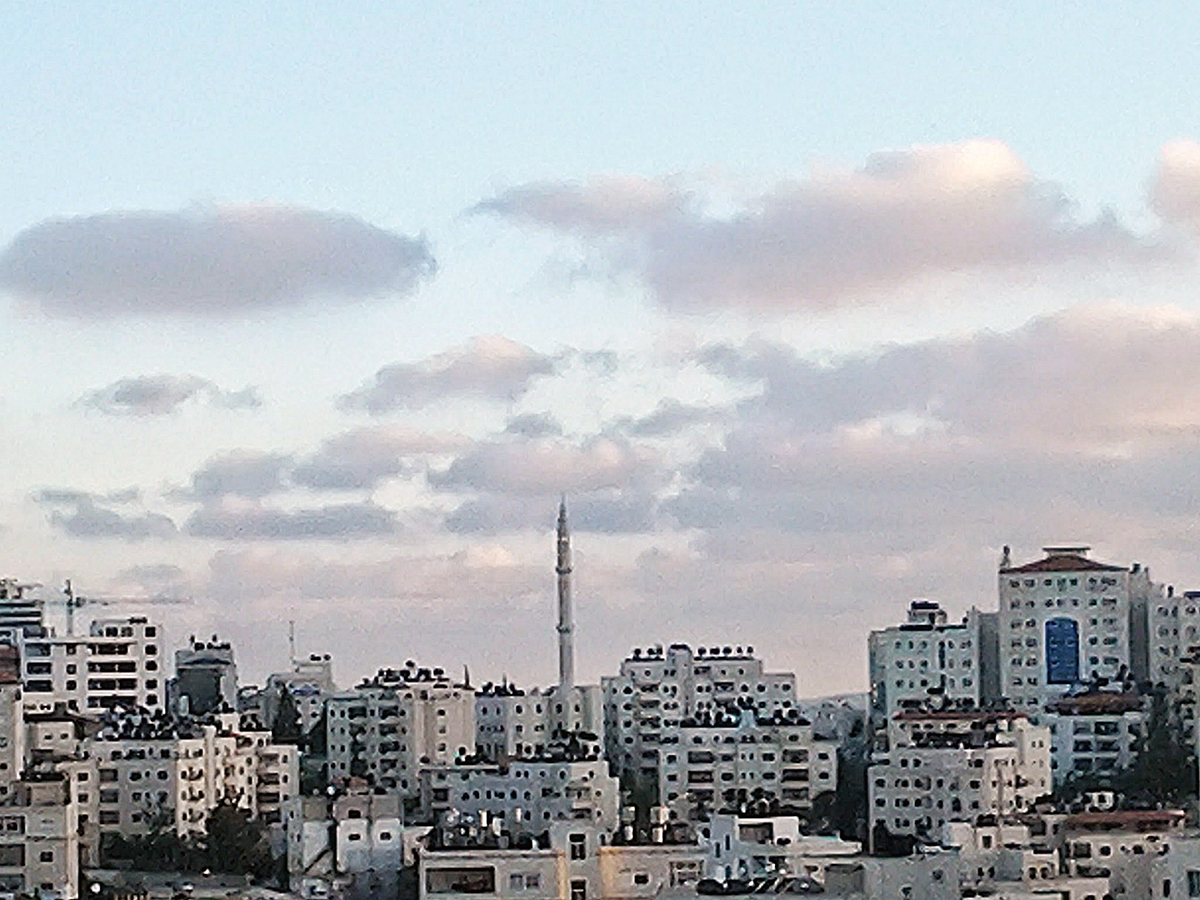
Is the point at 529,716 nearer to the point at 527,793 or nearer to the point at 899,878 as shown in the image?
the point at 527,793

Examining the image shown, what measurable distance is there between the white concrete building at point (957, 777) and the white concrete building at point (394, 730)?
8.64 m

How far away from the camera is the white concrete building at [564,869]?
3741 centimetres

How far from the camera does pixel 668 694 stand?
55.1 meters

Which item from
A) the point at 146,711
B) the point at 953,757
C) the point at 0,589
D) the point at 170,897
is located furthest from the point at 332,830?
the point at 0,589

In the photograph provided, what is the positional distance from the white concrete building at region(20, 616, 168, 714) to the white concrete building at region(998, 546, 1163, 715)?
45.9 feet

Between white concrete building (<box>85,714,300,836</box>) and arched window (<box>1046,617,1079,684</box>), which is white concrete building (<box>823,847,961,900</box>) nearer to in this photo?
white concrete building (<box>85,714,300,836</box>)

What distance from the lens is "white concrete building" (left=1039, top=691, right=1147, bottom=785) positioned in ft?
162

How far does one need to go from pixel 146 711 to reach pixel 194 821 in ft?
24.6

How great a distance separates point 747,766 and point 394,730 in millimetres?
6449

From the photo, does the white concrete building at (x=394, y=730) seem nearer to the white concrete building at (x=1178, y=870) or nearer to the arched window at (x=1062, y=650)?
the arched window at (x=1062, y=650)

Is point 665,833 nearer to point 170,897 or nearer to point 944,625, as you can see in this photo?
point 170,897

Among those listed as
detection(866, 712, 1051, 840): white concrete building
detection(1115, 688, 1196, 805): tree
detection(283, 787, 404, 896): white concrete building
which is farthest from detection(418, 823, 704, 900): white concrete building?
detection(1115, 688, 1196, 805): tree

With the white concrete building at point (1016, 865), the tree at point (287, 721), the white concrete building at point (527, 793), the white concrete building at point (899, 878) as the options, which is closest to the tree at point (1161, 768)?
the white concrete building at point (527, 793)

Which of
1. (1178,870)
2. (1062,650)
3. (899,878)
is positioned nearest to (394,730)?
(1062,650)
